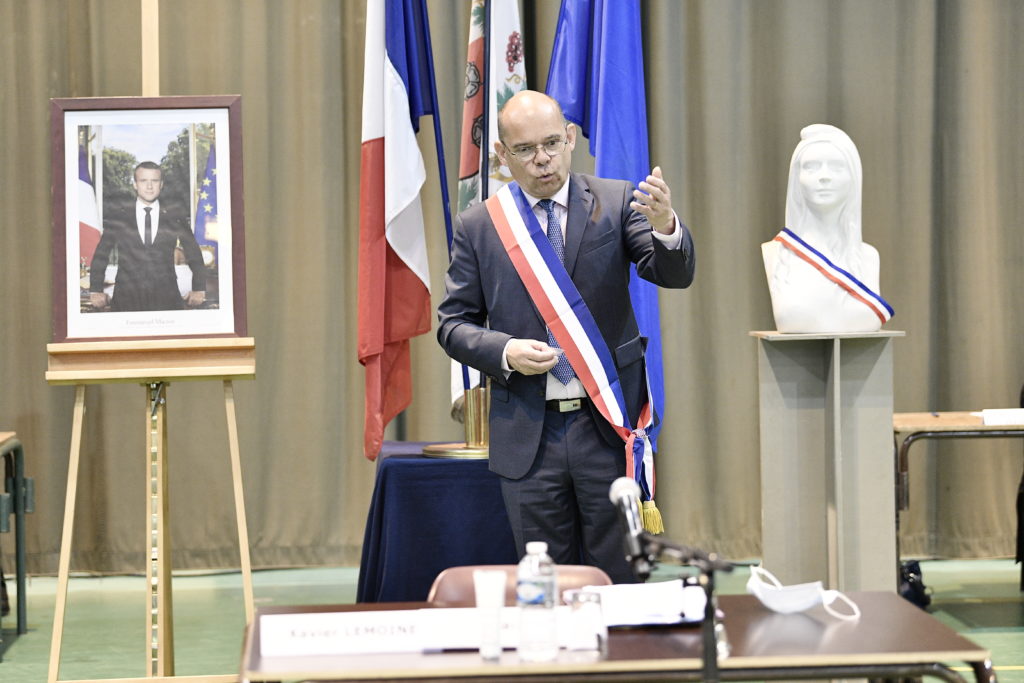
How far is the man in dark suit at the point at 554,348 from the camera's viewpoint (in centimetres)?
272

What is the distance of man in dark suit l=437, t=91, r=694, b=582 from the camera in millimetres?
2719

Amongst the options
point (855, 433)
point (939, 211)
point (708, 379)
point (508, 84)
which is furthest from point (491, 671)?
point (939, 211)

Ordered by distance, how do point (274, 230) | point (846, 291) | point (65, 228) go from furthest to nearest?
point (274, 230) → point (846, 291) → point (65, 228)

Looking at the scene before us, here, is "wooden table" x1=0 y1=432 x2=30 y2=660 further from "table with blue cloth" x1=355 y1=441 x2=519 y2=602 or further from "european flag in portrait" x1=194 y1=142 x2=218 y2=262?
"table with blue cloth" x1=355 y1=441 x2=519 y2=602

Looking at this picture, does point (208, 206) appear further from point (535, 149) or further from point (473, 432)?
point (535, 149)

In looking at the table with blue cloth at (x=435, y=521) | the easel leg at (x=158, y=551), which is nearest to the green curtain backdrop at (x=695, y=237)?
the table with blue cloth at (x=435, y=521)

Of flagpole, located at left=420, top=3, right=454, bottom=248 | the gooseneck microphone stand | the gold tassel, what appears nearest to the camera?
the gooseneck microphone stand

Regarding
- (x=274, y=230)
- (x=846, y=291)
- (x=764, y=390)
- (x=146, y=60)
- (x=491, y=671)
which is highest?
(x=146, y=60)

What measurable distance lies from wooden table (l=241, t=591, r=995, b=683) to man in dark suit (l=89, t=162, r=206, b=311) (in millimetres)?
1757

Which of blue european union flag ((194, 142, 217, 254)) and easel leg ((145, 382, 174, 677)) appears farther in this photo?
blue european union flag ((194, 142, 217, 254))

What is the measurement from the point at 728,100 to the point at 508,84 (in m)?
1.67

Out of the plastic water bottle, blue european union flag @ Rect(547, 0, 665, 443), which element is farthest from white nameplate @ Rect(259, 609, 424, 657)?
blue european union flag @ Rect(547, 0, 665, 443)

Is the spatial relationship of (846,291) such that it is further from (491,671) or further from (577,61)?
(491,671)

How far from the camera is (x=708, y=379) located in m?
5.31
